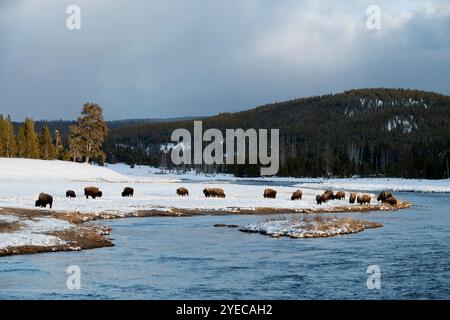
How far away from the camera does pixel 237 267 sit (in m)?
21.7

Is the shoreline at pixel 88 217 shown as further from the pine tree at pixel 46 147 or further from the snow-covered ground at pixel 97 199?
the pine tree at pixel 46 147

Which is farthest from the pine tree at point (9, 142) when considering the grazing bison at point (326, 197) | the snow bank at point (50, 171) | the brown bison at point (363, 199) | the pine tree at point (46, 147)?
the brown bison at point (363, 199)

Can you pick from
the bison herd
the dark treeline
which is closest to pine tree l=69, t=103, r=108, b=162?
the dark treeline

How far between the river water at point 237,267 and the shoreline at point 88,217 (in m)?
0.93

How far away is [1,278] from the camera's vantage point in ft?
62.1

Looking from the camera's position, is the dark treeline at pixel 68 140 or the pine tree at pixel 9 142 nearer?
the dark treeline at pixel 68 140

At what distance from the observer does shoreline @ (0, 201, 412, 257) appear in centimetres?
2567

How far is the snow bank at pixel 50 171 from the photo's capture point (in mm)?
79562

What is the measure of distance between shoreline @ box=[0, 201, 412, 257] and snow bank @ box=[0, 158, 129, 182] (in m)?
37.7

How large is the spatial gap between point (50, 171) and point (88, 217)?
1895 inches

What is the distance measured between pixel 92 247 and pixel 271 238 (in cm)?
A: 934
